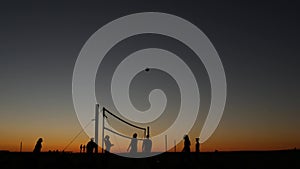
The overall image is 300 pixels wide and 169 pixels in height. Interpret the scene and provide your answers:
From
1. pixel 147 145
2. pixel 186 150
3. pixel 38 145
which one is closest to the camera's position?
pixel 38 145

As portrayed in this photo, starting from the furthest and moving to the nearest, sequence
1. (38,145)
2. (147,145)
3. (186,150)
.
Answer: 1. (147,145)
2. (186,150)
3. (38,145)

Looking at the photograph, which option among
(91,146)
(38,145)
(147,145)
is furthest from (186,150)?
(38,145)

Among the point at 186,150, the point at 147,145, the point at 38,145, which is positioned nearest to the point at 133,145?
the point at 147,145

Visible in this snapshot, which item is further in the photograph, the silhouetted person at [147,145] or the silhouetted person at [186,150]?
the silhouetted person at [147,145]

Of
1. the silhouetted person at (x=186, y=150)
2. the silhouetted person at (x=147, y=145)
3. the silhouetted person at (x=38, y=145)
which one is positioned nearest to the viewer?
the silhouetted person at (x=38, y=145)

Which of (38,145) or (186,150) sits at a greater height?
(38,145)

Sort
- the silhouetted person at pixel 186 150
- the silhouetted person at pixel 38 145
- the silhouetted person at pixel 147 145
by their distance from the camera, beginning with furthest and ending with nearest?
the silhouetted person at pixel 147 145 < the silhouetted person at pixel 186 150 < the silhouetted person at pixel 38 145

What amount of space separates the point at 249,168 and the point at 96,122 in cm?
985

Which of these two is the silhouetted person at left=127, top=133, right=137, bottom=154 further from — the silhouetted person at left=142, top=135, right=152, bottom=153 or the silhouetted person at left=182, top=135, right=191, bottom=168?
the silhouetted person at left=182, top=135, right=191, bottom=168

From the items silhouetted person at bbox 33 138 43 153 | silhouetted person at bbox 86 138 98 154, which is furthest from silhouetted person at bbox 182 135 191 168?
silhouetted person at bbox 33 138 43 153

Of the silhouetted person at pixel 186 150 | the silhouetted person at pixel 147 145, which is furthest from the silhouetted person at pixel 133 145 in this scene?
the silhouetted person at pixel 186 150

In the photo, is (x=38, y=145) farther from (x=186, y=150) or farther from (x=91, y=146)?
(x=186, y=150)

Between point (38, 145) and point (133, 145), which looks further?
point (133, 145)

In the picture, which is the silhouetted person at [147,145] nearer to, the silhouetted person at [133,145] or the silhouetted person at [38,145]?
the silhouetted person at [133,145]
